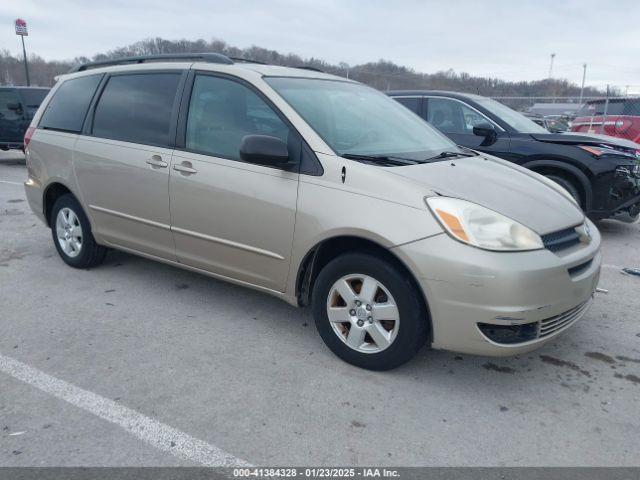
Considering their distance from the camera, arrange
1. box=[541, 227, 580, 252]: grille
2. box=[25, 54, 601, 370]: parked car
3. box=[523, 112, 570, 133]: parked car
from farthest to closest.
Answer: box=[523, 112, 570, 133]: parked car → box=[541, 227, 580, 252]: grille → box=[25, 54, 601, 370]: parked car

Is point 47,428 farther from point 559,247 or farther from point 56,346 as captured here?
point 559,247

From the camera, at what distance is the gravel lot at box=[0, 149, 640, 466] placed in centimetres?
247

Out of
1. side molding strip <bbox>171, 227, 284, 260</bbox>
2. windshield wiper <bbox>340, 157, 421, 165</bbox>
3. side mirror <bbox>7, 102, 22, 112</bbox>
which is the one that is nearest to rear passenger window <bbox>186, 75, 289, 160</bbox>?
windshield wiper <bbox>340, 157, 421, 165</bbox>

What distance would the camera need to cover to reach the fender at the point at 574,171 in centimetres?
618

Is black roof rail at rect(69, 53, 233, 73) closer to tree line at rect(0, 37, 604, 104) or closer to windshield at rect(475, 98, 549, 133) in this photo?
windshield at rect(475, 98, 549, 133)

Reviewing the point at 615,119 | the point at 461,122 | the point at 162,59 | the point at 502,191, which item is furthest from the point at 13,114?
the point at 615,119

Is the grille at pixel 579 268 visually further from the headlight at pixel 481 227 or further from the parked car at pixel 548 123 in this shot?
the parked car at pixel 548 123

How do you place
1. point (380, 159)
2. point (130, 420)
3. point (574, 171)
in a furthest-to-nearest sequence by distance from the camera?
point (574, 171), point (380, 159), point (130, 420)

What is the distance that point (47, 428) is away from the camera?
2.59 meters

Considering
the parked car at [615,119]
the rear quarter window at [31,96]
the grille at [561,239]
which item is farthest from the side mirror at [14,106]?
the parked car at [615,119]

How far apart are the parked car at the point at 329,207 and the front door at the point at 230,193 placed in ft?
0.03

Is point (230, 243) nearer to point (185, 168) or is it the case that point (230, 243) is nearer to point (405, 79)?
point (185, 168)

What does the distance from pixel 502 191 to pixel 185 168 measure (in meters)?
2.16

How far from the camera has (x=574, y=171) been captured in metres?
6.26
